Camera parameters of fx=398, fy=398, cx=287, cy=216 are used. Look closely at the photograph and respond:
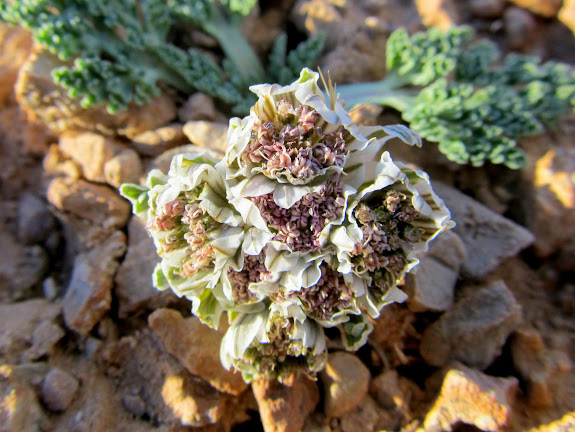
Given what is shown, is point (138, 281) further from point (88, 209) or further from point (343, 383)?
point (343, 383)

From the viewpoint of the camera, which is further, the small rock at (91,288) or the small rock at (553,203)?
the small rock at (553,203)

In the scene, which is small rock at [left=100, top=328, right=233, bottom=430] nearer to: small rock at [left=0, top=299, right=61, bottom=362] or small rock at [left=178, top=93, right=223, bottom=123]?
small rock at [left=0, top=299, right=61, bottom=362]

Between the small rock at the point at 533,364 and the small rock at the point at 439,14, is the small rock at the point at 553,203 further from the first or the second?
the small rock at the point at 439,14

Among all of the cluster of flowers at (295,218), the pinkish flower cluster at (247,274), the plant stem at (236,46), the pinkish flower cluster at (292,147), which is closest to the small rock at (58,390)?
the cluster of flowers at (295,218)

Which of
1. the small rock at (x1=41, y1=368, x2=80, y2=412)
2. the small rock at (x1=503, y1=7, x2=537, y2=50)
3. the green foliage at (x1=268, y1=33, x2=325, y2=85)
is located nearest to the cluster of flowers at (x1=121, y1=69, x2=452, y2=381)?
the small rock at (x1=41, y1=368, x2=80, y2=412)

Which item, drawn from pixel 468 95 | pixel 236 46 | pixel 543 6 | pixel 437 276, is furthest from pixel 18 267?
pixel 543 6

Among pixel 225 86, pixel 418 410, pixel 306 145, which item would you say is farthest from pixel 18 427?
pixel 225 86
